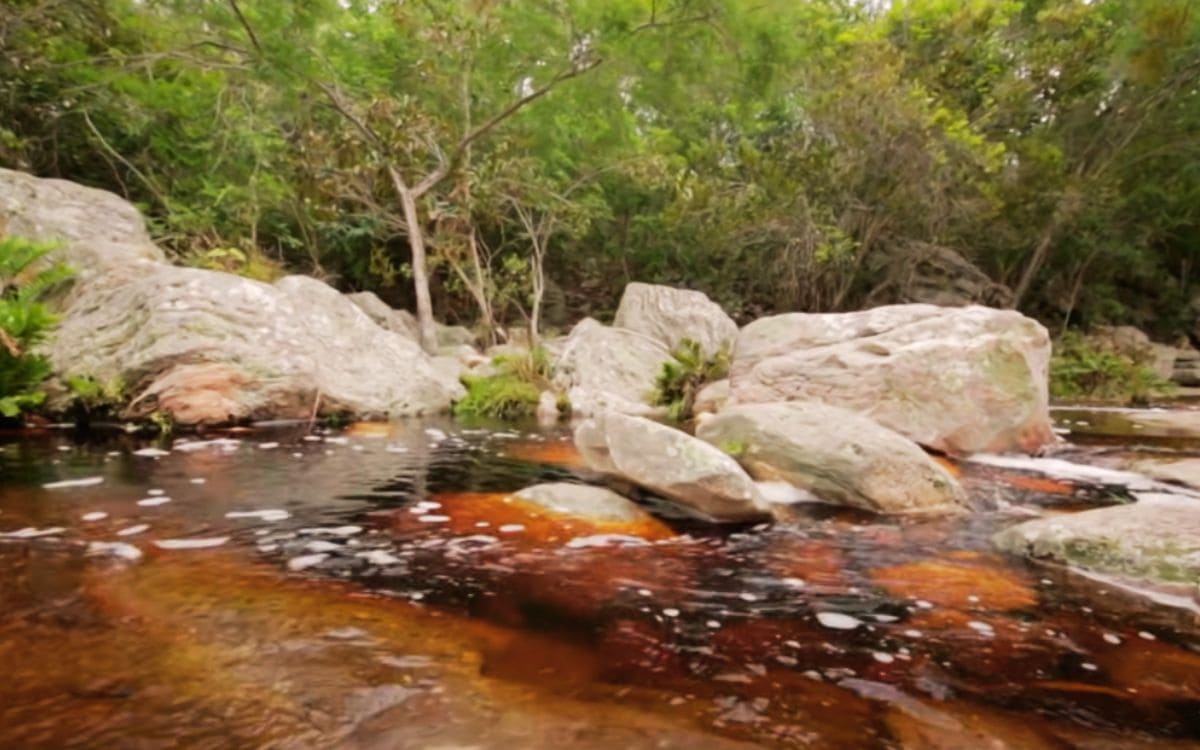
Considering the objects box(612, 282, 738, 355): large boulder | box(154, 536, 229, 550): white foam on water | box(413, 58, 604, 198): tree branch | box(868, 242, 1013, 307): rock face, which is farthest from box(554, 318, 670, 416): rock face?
box(868, 242, 1013, 307): rock face

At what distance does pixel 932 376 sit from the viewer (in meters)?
7.28

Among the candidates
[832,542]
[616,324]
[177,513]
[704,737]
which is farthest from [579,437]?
[616,324]

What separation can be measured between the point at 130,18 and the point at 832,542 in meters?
12.4

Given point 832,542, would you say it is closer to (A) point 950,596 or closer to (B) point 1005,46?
(A) point 950,596

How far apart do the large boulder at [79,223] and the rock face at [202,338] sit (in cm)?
2

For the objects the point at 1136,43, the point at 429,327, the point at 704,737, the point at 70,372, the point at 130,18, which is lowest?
the point at 704,737

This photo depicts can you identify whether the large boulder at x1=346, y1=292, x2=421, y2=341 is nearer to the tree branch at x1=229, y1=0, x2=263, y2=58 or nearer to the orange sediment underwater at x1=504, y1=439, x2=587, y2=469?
the tree branch at x1=229, y1=0, x2=263, y2=58

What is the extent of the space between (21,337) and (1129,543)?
856 cm

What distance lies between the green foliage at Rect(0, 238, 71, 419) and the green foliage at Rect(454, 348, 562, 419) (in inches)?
176

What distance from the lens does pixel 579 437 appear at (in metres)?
5.44

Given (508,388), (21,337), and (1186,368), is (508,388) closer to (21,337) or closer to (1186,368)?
(21,337)

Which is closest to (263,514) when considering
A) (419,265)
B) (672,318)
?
(419,265)

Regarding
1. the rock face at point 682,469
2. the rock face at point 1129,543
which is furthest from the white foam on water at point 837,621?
the rock face at point 1129,543

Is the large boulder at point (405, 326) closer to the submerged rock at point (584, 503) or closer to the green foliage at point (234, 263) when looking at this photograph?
the green foliage at point (234, 263)
